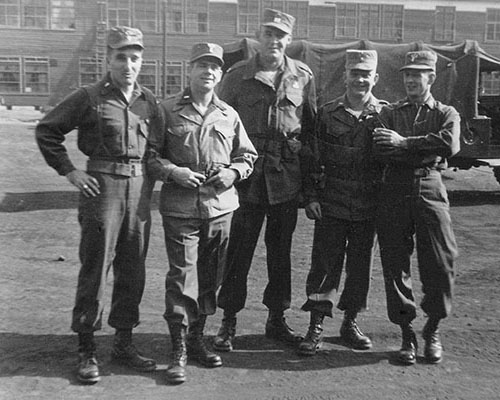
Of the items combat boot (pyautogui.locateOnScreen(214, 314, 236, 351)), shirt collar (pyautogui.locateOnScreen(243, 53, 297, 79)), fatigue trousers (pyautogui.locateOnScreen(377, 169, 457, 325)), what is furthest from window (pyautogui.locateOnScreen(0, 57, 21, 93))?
fatigue trousers (pyautogui.locateOnScreen(377, 169, 457, 325))

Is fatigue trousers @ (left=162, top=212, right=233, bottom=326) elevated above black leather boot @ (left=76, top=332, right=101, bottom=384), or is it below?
above

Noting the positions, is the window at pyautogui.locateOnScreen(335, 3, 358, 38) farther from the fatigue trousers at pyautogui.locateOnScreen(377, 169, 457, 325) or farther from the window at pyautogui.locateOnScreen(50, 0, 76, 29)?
the fatigue trousers at pyautogui.locateOnScreen(377, 169, 457, 325)

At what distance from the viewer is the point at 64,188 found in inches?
453

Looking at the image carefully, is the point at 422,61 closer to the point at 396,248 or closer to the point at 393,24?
the point at 396,248

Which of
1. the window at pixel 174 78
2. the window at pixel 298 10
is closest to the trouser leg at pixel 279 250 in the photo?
the window at pixel 298 10

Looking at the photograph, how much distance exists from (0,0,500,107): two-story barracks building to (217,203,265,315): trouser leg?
1562 centimetres

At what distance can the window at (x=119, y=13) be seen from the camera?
22469 millimetres

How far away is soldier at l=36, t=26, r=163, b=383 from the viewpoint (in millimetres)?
3783

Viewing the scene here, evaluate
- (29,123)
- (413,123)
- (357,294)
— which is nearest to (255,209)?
(357,294)

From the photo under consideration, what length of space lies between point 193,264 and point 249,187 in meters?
0.73

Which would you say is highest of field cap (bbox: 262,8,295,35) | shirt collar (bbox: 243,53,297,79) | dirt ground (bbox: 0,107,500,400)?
field cap (bbox: 262,8,295,35)

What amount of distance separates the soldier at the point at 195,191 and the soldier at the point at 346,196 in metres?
0.60

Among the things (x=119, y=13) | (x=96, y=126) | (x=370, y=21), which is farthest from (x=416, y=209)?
(x=119, y=13)

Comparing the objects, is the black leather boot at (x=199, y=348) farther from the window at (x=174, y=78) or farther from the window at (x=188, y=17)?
the window at (x=188, y=17)
